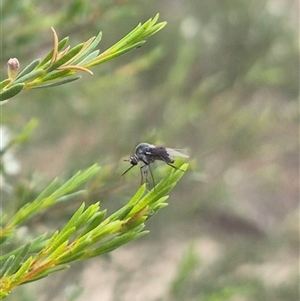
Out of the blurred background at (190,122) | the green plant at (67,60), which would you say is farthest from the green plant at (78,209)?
the blurred background at (190,122)

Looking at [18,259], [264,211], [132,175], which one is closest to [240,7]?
[264,211]

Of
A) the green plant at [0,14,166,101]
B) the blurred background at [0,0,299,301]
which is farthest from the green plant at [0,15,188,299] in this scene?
the blurred background at [0,0,299,301]

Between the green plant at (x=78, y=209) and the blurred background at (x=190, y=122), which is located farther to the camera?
the blurred background at (x=190, y=122)

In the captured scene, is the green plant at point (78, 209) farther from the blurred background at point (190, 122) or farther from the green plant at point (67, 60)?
the blurred background at point (190, 122)

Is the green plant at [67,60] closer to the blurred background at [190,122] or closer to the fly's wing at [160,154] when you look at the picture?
the fly's wing at [160,154]

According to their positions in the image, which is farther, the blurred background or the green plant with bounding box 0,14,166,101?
the blurred background

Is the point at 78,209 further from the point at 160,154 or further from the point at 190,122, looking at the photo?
the point at 190,122

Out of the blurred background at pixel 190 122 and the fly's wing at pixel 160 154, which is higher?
the blurred background at pixel 190 122

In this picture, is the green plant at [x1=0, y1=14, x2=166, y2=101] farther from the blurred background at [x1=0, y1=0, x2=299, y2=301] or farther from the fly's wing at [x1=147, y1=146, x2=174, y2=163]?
the blurred background at [x1=0, y1=0, x2=299, y2=301]

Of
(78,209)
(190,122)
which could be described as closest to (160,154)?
(78,209)

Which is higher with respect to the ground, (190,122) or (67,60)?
(190,122)

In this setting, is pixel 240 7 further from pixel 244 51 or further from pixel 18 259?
pixel 18 259
